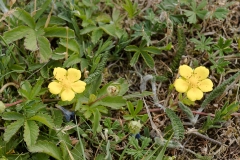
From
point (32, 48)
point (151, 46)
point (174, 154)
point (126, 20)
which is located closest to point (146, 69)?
point (151, 46)

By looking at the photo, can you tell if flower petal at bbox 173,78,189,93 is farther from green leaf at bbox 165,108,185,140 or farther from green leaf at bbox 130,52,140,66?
green leaf at bbox 130,52,140,66

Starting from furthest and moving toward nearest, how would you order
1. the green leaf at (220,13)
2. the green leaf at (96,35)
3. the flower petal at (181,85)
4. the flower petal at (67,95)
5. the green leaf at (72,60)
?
the green leaf at (220,13)
the green leaf at (96,35)
the green leaf at (72,60)
the flower petal at (181,85)
the flower petal at (67,95)

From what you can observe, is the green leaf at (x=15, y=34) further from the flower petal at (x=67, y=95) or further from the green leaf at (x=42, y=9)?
the flower petal at (x=67, y=95)

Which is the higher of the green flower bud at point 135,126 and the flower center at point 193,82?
the flower center at point 193,82

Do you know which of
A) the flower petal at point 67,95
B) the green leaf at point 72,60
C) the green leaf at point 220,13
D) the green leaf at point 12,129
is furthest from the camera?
the green leaf at point 220,13

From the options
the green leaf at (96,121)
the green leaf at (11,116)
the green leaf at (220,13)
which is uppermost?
the green leaf at (220,13)

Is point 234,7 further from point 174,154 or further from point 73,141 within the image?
point 73,141

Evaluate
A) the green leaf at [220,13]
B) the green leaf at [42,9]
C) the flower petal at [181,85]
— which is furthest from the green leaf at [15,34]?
the green leaf at [220,13]
